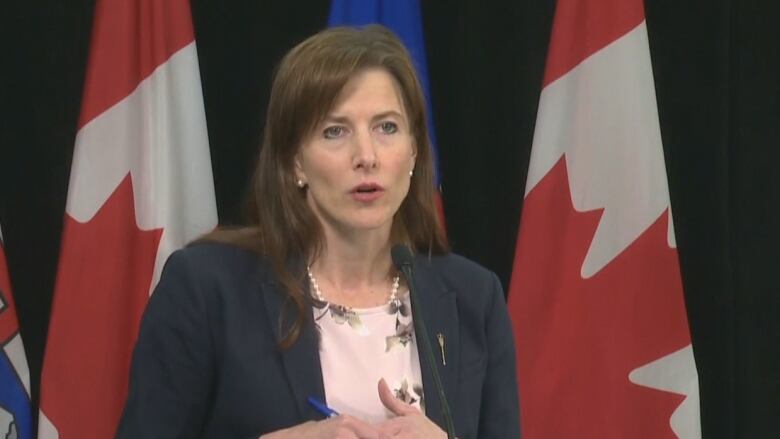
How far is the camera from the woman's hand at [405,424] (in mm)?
1456

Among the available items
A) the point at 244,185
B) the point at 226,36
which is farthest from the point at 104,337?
the point at 226,36

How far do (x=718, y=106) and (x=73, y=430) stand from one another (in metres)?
1.80

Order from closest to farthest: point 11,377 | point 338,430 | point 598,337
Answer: point 338,430 → point 11,377 → point 598,337

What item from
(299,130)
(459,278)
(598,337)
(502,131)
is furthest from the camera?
(502,131)

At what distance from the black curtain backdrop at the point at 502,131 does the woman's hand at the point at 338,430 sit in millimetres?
1540

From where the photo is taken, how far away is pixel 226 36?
9.57 feet

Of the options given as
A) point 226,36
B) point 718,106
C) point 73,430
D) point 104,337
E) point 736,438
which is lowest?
point 736,438

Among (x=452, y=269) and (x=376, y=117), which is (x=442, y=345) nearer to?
(x=452, y=269)

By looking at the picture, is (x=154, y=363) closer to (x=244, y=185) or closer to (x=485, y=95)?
(x=244, y=185)

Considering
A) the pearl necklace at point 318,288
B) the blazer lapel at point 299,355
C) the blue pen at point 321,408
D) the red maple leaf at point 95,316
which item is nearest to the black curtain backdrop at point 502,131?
the red maple leaf at point 95,316

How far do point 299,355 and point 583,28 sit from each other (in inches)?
59.2

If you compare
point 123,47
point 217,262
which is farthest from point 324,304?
point 123,47

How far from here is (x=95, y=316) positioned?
261 cm

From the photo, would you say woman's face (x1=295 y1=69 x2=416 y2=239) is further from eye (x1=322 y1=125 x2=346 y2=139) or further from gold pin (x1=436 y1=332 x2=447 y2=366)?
gold pin (x1=436 y1=332 x2=447 y2=366)
